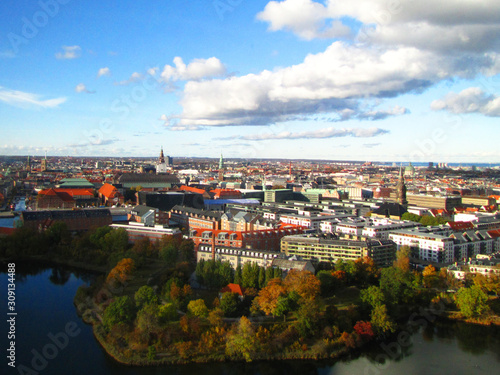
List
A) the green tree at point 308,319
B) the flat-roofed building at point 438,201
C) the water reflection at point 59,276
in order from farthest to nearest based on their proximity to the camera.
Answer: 1. the flat-roofed building at point 438,201
2. the water reflection at point 59,276
3. the green tree at point 308,319

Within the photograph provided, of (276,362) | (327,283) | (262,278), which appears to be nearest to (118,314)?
(276,362)

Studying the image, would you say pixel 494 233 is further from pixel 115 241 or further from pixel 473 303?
pixel 115 241

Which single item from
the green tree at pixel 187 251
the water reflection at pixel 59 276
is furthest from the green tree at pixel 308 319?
the water reflection at pixel 59 276

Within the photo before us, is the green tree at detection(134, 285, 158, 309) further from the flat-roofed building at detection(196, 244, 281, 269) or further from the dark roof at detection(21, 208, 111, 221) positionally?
the dark roof at detection(21, 208, 111, 221)

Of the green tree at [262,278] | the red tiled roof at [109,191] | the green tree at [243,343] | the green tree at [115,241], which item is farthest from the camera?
the red tiled roof at [109,191]

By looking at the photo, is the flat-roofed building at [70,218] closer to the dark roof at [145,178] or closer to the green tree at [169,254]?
the green tree at [169,254]

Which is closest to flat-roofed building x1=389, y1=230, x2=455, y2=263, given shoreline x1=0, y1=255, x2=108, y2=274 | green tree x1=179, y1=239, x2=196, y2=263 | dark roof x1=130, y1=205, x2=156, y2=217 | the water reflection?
green tree x1=179, y1=239, x2=196, y2=263

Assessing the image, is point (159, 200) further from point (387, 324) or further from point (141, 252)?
point (387, 324)

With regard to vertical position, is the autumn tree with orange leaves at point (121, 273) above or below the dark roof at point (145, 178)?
below
